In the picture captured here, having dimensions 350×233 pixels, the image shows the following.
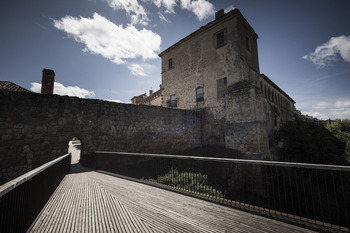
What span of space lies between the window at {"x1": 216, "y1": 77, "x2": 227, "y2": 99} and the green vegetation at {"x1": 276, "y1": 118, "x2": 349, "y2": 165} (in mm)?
6508

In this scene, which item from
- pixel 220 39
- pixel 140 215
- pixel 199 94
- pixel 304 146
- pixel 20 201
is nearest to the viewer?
pixel 20 201

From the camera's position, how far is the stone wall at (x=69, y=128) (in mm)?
6289

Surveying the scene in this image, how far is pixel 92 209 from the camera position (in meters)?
3.27

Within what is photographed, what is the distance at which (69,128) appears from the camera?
7.79m

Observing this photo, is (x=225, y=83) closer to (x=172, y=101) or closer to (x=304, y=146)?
(x=172, y=101)

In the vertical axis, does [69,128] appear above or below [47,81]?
below

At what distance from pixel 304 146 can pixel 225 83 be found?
8.24 m

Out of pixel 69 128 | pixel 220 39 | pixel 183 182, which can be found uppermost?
pixel 220 39

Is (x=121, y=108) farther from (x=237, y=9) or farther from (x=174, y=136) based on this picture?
(x=237, y=9)

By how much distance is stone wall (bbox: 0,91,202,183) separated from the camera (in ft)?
20.6

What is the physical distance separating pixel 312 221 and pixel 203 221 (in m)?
1.94

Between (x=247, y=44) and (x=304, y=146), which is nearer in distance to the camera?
(x=304, y=146)

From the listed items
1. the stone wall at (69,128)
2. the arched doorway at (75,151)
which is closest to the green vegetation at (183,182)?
the stone wall at (69,128)

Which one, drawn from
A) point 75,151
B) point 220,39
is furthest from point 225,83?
point 75,151
